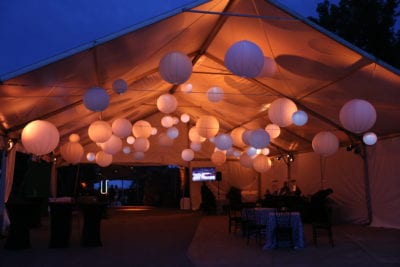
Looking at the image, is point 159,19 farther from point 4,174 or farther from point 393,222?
point 393,222

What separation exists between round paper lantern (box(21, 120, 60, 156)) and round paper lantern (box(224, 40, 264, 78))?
3081 millimetres

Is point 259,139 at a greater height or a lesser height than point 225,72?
lesser

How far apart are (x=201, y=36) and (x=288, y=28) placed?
2.21m

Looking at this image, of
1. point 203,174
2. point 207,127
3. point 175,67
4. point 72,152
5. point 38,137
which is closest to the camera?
point 175,67

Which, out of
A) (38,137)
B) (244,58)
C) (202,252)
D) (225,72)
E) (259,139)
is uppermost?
(225,72)

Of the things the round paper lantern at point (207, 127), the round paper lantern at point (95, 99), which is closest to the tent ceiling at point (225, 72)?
the round paper lantern at point (95, 99)

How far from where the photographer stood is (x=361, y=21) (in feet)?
58.0

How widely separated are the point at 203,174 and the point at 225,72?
8832mm

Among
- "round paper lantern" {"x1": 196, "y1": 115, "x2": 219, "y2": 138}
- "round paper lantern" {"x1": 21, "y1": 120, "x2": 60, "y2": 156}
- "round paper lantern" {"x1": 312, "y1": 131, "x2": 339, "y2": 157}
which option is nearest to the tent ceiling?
"round paper lantern" {"x1": 21, "y1": 120, "x2": 60, "y2": 156}

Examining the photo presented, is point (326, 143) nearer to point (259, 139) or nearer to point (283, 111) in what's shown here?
point (259, 139)

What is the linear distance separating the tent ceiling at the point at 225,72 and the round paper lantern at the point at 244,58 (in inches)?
42.1

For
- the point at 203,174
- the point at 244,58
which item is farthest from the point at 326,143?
the point at 203,174

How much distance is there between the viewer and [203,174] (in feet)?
60.2

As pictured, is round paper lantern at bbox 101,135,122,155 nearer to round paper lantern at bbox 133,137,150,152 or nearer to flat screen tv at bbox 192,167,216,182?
round paper lantern at bbox 133,137,150,152
